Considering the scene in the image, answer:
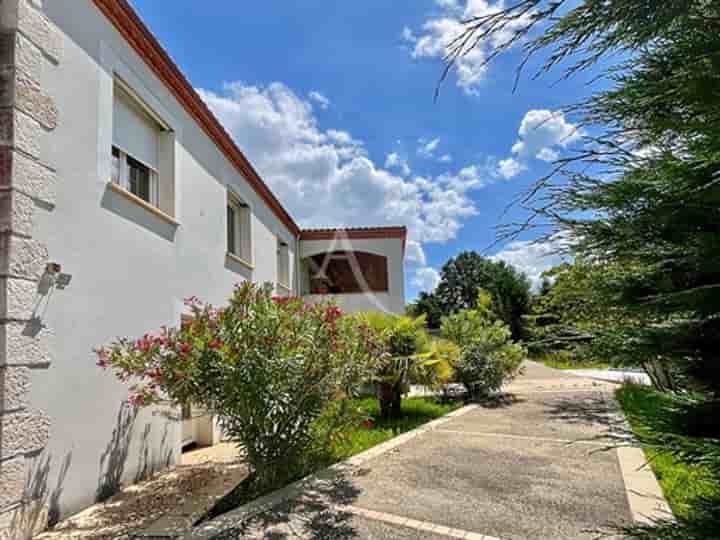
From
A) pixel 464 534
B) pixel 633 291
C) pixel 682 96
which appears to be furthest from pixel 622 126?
pixel 464 534

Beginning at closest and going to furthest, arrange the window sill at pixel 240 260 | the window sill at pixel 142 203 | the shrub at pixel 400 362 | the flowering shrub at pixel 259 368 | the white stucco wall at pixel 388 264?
1. the flowering shrub at pixel 259 368
2. the window sill at pixel 142 203
3. the window sill at pixel 240 260
4. the shrub at pixel 400 362
5. the white stucco wall at pixel 388 264

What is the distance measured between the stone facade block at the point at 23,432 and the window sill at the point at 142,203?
2.77 m

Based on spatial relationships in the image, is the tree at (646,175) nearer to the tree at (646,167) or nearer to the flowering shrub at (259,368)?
the tree at (646,167)

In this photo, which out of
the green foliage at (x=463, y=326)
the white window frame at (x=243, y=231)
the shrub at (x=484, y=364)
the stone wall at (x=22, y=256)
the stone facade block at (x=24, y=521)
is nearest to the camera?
the stone facade block at (x=24, y=521)

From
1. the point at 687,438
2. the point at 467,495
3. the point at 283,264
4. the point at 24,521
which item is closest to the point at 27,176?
the point at 24,521

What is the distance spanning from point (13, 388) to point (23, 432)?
433 mm

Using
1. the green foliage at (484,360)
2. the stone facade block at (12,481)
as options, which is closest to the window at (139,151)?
the stone facade block at (12,481)

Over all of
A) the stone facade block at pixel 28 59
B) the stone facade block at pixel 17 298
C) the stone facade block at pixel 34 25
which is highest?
the stone facade block at pixel 34 25

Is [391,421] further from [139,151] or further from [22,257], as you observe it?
[22,257]

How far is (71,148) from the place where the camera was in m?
4.77

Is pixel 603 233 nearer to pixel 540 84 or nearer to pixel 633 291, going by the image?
pixel 633 291

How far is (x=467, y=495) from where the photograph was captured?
4879 millimetres

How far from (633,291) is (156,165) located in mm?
7007

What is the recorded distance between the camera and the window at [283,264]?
15023 millimetres
